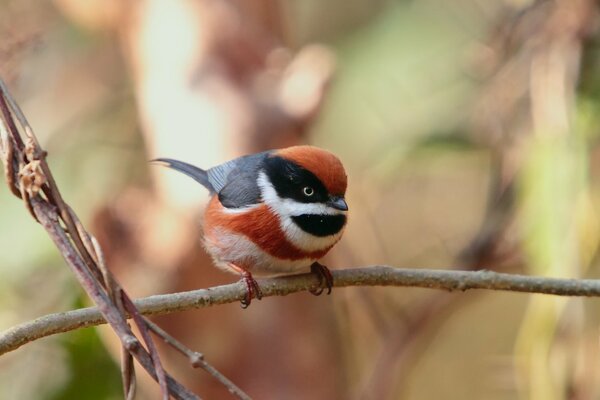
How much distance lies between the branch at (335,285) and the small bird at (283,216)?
0.32ft

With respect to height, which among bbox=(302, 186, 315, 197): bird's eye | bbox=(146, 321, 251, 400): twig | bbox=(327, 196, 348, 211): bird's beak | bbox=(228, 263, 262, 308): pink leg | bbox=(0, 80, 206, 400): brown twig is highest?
bbox=(0, 80, 206, 400): brown twig

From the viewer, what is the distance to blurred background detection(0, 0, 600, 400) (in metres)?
3.00

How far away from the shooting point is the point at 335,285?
208 centimetres

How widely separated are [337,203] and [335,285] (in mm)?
256

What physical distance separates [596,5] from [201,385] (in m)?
2.29

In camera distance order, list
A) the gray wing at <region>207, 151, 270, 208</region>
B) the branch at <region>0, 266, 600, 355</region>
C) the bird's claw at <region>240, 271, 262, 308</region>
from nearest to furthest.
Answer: the branch at <region>0, 266, 600, 355</region> < the bird's claw at <region>240, 271, 262, 308</region> < the gray wing at <region>207, 151, 270, 208</region>

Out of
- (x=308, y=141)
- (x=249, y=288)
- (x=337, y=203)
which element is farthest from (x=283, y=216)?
(x=308, y=141)

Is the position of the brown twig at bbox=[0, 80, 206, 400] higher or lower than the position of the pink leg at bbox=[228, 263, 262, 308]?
higher

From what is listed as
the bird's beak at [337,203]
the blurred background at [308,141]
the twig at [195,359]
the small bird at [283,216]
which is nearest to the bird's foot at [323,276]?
the small bird at [283,216]

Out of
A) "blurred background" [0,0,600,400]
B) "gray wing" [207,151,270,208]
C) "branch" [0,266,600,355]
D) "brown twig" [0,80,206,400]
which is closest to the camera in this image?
"brown twig" [0,80,206,400]

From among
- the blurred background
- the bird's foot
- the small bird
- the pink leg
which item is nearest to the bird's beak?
the small bird

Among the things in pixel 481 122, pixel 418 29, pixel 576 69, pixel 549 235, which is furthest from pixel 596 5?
pixel 418 29

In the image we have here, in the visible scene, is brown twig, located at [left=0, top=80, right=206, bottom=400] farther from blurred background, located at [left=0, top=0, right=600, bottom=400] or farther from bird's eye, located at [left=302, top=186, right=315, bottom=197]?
blurred background, located at [left=0, top=0, right=600, bottom=400]

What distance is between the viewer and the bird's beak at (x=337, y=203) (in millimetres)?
2227
